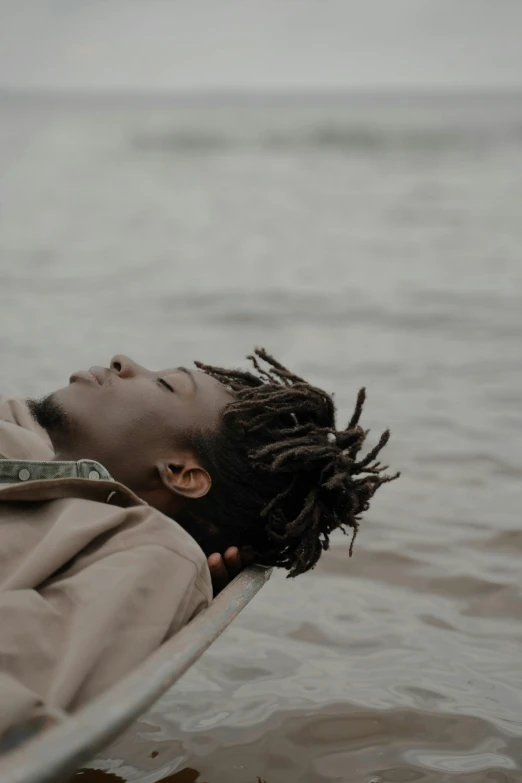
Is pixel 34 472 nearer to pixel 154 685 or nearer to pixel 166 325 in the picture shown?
pixel 154 685

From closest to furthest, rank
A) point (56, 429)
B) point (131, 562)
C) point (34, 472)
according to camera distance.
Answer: point (131, 562) → point (34, 472) → point (56, 429)

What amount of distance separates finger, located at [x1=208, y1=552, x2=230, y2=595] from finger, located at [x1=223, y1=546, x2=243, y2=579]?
17 mm

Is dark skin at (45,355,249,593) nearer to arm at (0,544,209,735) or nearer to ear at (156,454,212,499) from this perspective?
ear at (156,454,212,499)

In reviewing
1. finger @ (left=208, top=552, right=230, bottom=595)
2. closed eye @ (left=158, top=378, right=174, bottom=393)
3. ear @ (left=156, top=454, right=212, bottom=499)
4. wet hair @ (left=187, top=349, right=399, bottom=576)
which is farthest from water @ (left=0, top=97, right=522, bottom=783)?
closed eye @ (left=158, top=378, right=174, bottom=393)

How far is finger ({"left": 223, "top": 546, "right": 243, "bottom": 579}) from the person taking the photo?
9.25 feet

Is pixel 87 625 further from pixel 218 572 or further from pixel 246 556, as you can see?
pixel 246 556

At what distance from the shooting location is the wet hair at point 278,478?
280cm

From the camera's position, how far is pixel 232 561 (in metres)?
2.83

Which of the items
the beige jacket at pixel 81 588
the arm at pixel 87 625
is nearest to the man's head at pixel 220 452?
the beige jacket at pixel 81 588

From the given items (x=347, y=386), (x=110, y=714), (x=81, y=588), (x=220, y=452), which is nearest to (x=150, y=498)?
(x=220, y=452)

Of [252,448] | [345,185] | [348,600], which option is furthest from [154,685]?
[345,185]

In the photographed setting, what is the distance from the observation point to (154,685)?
6.70 feet

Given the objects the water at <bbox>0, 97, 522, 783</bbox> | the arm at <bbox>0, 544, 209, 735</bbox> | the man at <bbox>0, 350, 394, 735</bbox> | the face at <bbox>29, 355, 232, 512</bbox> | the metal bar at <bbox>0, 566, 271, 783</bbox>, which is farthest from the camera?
the water at <bbox>0, 97, 522, 783</bbox>

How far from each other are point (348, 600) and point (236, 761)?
1151 millimetres
